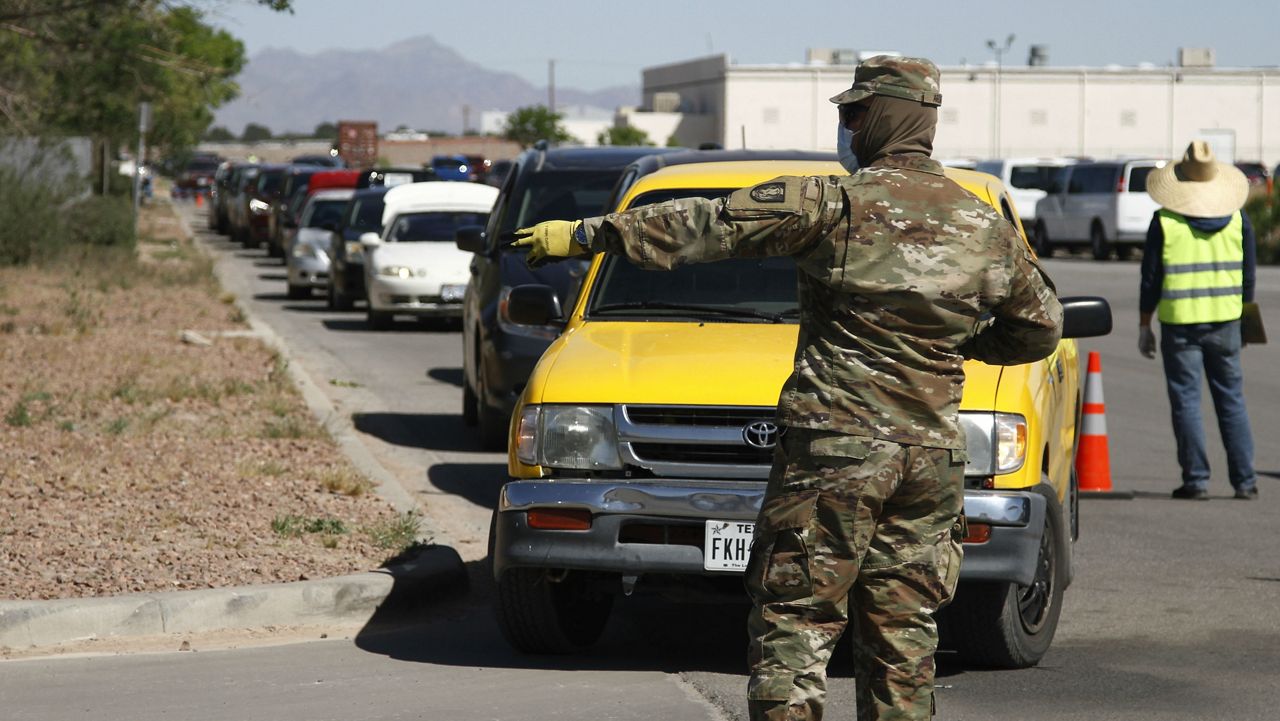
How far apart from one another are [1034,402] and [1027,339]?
1792mm

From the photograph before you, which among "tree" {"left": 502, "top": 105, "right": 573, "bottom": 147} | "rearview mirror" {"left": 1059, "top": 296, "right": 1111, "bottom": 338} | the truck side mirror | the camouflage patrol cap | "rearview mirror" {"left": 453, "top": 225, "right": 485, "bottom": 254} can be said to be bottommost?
the truck side mirror

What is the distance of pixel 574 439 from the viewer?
655 centimetres

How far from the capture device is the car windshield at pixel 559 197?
528 inches

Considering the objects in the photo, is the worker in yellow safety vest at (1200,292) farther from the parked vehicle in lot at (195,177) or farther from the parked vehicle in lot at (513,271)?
the parked vehicle in lot at (195,177)

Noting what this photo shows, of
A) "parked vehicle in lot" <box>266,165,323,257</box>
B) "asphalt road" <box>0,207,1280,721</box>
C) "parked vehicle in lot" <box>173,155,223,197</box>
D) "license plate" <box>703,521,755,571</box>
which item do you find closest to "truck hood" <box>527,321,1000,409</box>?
"license plate" <box>703,521,755,571</box>

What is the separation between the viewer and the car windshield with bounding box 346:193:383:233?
25.2 meters

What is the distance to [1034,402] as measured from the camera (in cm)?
657

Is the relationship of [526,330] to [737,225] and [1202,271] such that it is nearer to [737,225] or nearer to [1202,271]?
[1202,271]

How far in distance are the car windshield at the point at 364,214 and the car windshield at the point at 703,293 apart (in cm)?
1768

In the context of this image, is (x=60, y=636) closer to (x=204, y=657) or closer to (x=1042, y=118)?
(x=204, y=657)

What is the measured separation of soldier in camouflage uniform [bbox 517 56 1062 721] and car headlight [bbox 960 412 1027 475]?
5.50ft

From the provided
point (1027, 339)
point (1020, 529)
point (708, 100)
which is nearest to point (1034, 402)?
point (1020, 529)

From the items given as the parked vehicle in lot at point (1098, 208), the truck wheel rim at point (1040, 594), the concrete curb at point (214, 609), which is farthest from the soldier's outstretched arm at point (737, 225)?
the parked vehicle in lot at point (1098, 208)

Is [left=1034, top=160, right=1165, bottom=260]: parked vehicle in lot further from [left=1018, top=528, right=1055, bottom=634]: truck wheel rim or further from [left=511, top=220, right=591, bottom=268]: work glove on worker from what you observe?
[left=511, top=220, right=591, bottom=268]: work glove on worker
